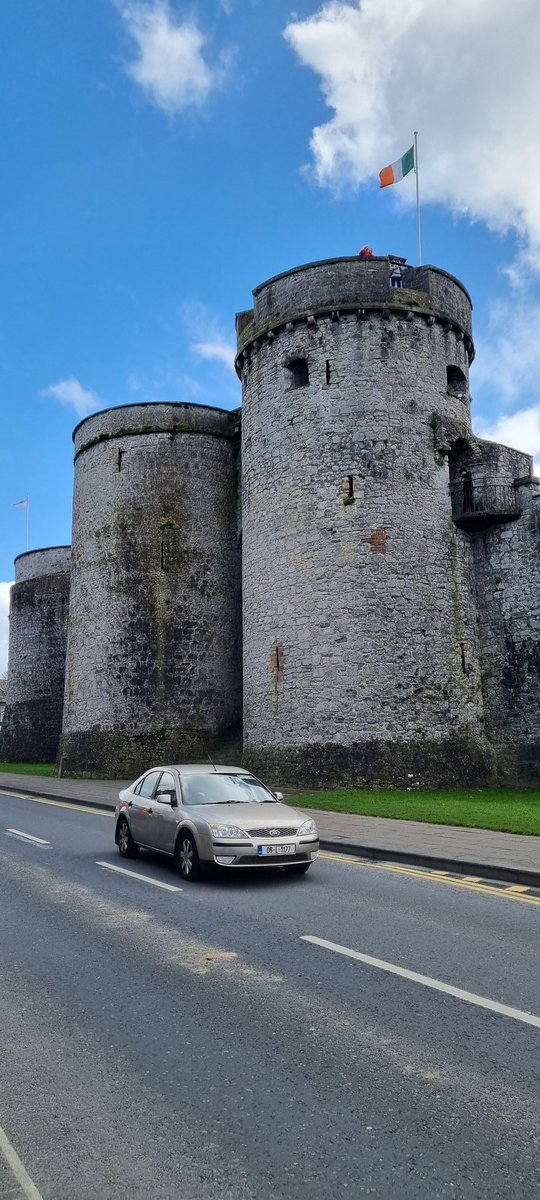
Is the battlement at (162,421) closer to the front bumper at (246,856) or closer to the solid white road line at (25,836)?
the solid white road line at (25,836)

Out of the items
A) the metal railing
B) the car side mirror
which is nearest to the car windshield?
the car side mirror

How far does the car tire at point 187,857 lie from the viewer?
977 cm

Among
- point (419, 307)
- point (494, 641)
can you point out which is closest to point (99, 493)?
point (419, 307)

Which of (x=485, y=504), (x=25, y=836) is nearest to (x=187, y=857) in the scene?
(x=25, y=836)

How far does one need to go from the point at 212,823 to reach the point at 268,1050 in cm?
502

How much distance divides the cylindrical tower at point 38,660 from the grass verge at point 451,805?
25.4 metres

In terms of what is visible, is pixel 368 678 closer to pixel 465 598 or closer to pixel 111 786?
pixel 465 598

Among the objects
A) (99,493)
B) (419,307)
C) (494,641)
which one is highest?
(419,307)

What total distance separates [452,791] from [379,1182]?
18669 mm

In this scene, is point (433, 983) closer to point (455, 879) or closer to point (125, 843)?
point (455, 879)

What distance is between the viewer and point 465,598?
76.8ft

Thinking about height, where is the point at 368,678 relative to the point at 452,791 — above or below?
above

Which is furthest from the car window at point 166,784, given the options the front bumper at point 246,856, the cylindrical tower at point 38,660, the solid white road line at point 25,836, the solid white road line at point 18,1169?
the cylindrical tower at point 38,660

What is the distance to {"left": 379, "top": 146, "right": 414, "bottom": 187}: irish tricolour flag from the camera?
24234 mm
